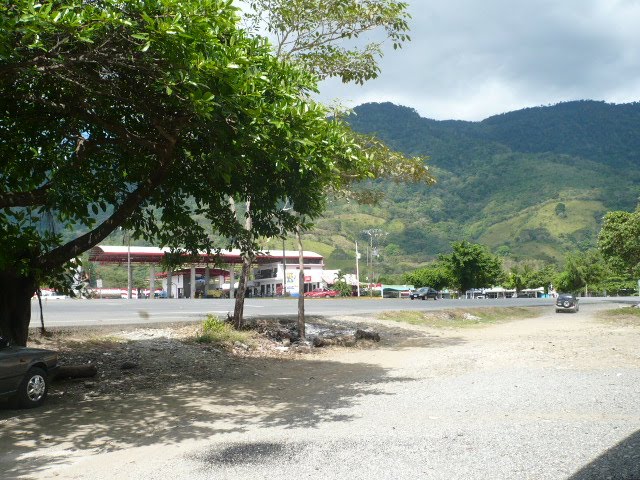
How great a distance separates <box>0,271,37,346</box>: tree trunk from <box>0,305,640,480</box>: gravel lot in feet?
3.99

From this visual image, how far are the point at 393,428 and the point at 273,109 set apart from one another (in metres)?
4.37

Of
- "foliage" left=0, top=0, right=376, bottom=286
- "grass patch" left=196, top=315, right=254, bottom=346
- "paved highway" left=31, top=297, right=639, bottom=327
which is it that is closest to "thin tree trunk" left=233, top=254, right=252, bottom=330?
"grass patch" left=196, top=315, right=254, bottom=346

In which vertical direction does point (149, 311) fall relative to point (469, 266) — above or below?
below

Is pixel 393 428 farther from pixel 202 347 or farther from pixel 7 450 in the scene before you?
pixel 202 347

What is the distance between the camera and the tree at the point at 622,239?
1722 inches

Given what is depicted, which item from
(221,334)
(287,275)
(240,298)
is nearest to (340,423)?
(221,334)

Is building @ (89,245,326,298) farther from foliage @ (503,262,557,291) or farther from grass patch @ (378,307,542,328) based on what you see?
foliage @ (503,262,557,291)

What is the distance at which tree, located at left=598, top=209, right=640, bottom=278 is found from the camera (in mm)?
43750

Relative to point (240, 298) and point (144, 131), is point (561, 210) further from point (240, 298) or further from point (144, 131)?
point (144, 131)

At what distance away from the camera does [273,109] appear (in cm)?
808

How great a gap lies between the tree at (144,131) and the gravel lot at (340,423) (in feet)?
9.09

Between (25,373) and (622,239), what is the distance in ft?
146

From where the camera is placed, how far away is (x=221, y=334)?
680 inches

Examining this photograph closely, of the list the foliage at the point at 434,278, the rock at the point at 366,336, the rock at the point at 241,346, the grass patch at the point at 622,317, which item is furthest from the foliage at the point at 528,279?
the rock at the point at 241,346
